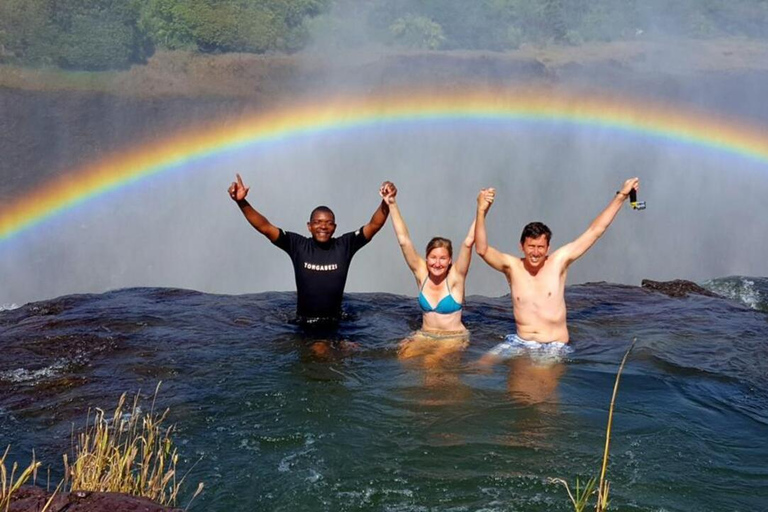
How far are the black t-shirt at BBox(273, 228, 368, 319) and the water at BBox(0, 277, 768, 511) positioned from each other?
44cm

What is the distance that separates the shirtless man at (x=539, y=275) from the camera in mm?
5953

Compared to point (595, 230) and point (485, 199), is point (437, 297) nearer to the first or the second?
point (485, 199)

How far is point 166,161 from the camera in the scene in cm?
3431

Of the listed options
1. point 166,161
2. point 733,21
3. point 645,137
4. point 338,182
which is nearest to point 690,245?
point 645,137

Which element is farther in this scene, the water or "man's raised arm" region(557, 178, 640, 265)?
"man's raised arm" region(557, 178, 640, 265)

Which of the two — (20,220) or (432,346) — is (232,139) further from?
(432,346)

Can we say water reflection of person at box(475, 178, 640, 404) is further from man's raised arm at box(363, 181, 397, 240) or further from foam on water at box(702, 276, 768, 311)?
foam on water at box(702, 276, 768, 311)

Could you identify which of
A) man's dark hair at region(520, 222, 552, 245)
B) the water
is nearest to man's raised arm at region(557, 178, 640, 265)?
man's dark hair at region(520, 222, 552, 245)

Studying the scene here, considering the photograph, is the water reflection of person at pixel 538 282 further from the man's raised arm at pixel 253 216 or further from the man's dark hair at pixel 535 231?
the man's raised arm at pixel 253 216

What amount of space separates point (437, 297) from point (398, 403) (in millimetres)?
1337

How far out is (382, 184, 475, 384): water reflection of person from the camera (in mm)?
6125

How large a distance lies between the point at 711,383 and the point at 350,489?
3.31m

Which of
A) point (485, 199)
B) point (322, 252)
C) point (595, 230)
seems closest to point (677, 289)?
point (595, 230)

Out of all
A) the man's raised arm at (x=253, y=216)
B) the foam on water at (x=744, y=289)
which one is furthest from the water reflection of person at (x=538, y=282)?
the foam on water at (x=744, y=289)
